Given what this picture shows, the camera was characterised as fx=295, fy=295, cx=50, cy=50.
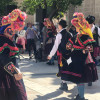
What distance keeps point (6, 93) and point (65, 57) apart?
299cm

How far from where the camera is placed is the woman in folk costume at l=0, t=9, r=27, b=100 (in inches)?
171

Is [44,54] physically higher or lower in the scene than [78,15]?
lower

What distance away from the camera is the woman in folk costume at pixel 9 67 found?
171 inches

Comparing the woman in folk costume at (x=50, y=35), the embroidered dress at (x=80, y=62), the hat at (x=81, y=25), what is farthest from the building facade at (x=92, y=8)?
the embroidered dress at (x=80, y=62)

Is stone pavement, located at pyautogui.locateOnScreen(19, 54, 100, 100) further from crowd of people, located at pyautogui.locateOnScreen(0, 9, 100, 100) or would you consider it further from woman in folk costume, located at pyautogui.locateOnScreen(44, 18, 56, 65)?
woman in folk costume, located at pyautogui.locateOnScreen(44, 18, 56, 65)

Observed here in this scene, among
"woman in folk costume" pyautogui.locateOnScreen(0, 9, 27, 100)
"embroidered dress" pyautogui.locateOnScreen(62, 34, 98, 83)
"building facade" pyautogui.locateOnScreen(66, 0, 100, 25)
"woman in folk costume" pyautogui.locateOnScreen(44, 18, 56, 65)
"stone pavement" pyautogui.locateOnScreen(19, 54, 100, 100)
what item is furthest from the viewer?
"building facade" pyautogui.locateOnScreen(66, 0, 100, 25)

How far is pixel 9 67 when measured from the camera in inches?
170

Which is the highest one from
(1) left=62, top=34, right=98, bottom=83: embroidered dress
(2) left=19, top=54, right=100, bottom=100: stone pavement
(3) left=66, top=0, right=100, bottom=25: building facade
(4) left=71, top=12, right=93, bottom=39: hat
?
(3) left=66, top=0, right=100, bottom=25: building facade

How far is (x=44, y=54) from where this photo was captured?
1252 cm

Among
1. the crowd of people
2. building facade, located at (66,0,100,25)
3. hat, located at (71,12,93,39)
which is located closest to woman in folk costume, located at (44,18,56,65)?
the crowd of people

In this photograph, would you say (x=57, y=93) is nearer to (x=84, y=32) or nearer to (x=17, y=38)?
(x=84, y=32)

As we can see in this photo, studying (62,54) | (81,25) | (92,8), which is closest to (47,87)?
(62,54)

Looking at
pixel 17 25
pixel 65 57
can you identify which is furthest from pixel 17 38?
pixel 17 25

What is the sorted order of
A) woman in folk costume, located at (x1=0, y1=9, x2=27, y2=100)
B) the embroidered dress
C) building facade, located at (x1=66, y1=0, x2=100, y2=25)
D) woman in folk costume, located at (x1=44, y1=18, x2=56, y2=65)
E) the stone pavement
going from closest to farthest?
1. woman in folk costume, located at (x1=0, y1=9, x2=27, y2=100)
2. the embroidered dress
3. the stone pavement
4. woman in folk costume, located at (x1=44, y1=18, x2=56, y2=65)
5. building facade, located at (x1=66, y1=0, x2=100, y2=25)
